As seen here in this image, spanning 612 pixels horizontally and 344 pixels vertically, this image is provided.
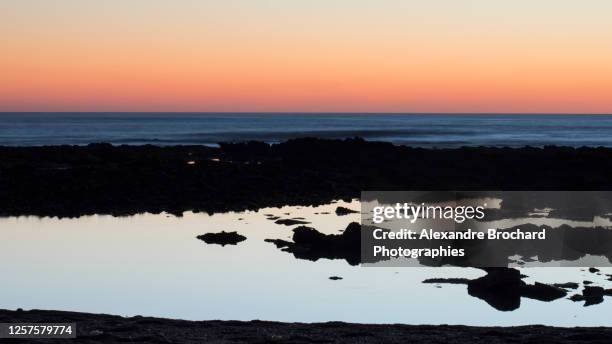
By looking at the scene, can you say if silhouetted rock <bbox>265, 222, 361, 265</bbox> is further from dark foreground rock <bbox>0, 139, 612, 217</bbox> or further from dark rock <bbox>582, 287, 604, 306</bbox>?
dark foreground rock <bbox>0, 139, 612, 217</bbox>

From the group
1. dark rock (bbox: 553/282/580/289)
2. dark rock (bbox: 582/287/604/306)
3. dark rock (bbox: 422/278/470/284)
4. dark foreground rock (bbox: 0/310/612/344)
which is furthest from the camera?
dark rock (bbox: 422/278/470/284)

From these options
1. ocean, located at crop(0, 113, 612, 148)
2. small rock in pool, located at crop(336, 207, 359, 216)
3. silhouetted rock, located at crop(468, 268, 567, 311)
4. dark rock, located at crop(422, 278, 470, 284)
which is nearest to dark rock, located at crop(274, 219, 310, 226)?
small rock in pool, located at crop(336, 207, 359, 216)

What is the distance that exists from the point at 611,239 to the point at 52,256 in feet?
36.8

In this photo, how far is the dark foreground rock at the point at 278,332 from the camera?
972 cm

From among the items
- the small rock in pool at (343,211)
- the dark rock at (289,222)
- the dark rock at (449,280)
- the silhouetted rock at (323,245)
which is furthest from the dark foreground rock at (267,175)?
the dark rock at (449,280)

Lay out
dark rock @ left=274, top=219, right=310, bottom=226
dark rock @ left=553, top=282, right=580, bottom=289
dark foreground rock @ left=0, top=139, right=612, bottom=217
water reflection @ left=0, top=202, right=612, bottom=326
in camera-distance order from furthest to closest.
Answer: dark foreground rock @ left=0, top=139, right=612, bottom=217 → dark rock @ left=274, top=219, right=310, bottom=226 → dark rock @ left=553, top=282, right=580, bottom=289 → water reflection @ left=0, top=202, right=612, bottom=326

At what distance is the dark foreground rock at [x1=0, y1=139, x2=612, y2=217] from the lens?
24.5m

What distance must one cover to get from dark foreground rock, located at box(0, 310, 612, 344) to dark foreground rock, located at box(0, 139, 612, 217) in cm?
1165

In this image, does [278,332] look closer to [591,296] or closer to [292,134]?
[591,296]

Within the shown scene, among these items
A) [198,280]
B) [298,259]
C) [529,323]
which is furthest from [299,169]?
[529,323]

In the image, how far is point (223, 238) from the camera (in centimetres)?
1780

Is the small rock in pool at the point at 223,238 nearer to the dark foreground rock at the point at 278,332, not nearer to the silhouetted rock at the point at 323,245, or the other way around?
the silhouetted rock at the point at 323,245

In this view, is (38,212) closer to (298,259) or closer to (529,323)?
(298,259)

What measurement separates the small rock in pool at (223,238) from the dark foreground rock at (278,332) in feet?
21.4
